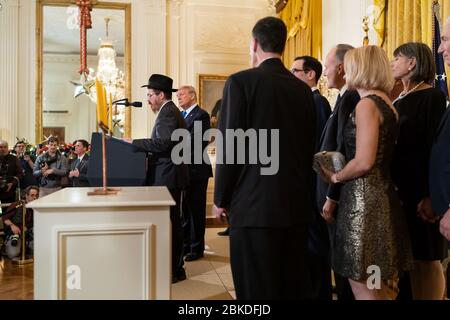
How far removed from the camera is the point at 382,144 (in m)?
1.95

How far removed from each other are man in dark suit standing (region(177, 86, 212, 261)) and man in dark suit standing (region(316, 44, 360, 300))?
2080 mm

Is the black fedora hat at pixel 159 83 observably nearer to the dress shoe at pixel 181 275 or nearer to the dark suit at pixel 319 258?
the dark suit at pixel 319 258

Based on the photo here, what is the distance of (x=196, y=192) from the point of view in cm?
469

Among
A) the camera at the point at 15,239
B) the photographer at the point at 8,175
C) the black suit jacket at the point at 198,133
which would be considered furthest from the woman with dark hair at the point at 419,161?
the photographer at the point at 8,175

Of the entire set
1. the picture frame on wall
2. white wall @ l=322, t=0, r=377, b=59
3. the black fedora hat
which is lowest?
the black fedora hat

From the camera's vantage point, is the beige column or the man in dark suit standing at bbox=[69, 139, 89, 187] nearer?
the man in dark suit standing at bbox=[69, 139, 89, 187]

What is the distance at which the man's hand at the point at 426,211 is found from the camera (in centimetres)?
222

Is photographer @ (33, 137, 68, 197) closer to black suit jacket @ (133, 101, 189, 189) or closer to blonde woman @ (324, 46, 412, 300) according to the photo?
black suit jacket @ (133, 101, 189, 189)

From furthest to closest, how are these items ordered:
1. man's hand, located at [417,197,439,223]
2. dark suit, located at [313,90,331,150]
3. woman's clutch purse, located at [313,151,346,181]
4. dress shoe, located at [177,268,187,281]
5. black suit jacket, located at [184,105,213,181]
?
1. black suit jacket, located at [184,105,213,181]
2. dress shoe, located at [177,268,187,281]
3. dark suit, located at [313,90,331,150]
4. man's hand, located at [417,197,439,223]
5. woman's clutch purse, located at [313,151,346,181]

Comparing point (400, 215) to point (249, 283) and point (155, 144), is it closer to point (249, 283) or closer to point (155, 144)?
point (249, 283)

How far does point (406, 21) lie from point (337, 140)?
98.2 inches

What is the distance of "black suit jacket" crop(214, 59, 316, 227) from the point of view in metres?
1.82

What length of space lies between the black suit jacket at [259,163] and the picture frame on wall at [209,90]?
5615 mm

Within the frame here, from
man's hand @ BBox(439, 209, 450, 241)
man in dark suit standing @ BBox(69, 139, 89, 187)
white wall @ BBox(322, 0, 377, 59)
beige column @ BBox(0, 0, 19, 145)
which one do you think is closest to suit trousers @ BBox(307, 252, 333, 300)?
man's hand @ BBox(439, 209, 450, 241)
